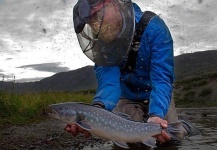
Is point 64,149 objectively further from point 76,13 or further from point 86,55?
point 76,13

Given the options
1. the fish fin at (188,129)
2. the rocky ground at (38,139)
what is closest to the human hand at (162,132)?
the rocky ground at (38,139)

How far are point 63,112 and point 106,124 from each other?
1.78ft

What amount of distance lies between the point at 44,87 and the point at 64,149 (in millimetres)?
7924

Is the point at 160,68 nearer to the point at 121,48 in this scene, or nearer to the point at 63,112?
the point at 121,48

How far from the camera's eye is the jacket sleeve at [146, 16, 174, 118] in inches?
211

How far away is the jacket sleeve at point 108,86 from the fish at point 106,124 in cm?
108

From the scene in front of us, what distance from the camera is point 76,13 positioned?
562 centimetres

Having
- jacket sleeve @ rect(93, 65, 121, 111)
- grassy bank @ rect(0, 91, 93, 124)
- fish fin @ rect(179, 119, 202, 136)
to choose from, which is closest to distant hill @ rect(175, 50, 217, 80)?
grassy bank @ rect(0, 91, 93, 124)

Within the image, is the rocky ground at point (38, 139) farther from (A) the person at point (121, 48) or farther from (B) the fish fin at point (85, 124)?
(B) the fish fin at point (85, 124)

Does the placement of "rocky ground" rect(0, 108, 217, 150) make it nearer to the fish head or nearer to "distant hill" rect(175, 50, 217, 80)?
the fish head

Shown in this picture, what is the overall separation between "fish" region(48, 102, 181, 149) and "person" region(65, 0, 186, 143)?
20cm

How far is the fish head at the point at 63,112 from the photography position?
452 centimetres

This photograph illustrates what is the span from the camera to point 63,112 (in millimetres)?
4523

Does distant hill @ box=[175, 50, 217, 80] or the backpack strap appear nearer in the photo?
the backpack strap
